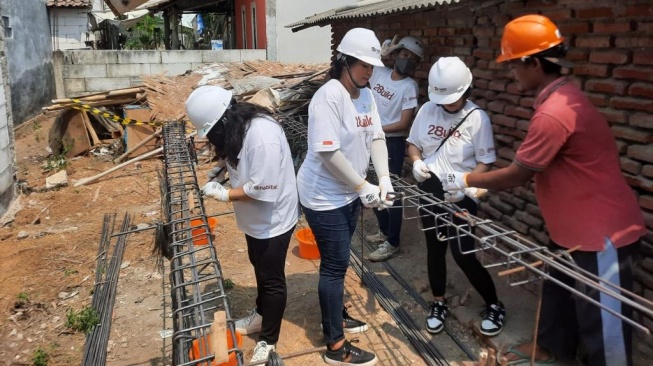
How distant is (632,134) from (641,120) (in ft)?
0.36

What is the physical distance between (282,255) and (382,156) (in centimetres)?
A: 88

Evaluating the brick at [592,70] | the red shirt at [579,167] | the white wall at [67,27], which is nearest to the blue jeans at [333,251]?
the red shirt at [579,167]

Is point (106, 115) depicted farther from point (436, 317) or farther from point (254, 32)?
point (436, 317)

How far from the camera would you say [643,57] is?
113 inches

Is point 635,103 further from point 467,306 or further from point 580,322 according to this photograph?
point 467,306

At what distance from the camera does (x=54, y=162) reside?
9.59 m

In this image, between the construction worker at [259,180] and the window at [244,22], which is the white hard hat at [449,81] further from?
the window at [244,22]

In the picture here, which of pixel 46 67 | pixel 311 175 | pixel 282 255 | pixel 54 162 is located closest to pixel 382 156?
pixel 311 175

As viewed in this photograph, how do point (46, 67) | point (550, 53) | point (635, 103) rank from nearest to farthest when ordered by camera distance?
point (550, 53), point (635, 103), point (46, 67)

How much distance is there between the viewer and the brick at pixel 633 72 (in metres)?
2.84

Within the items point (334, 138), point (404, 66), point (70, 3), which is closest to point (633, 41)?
point (334, 138)

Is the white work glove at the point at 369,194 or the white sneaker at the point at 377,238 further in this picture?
the white sneaker at the point at 377,238

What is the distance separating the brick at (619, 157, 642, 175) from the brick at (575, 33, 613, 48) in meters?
0.70

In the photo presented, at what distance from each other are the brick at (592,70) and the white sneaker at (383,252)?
7.27 feet
